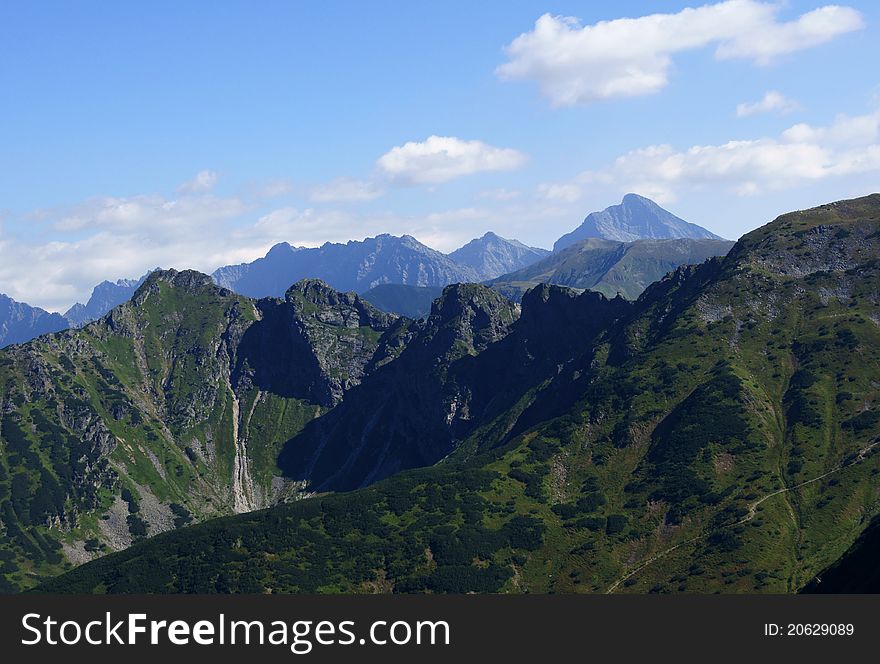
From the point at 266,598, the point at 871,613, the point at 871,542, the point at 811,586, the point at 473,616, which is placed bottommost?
the point at 811,586

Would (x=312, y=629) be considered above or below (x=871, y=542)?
above

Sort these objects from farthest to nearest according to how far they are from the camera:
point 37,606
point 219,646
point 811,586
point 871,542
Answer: point 811,586 → point 871,542 → point 37,606 → point 219,646

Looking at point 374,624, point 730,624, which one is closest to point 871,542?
point 730,624

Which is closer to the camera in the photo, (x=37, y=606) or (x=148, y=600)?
(x=148, y=600)

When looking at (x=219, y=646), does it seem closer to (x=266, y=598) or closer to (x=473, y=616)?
(x=266, y=598)

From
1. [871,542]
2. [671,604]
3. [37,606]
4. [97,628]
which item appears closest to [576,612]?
[671,604]

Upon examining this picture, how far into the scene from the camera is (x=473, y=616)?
92375mm

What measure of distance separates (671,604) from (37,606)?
7264 cm

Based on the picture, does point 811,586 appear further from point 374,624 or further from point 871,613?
point 374,624

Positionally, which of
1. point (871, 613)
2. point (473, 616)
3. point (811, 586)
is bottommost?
point (811, 586)

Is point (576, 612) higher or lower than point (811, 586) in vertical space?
higher

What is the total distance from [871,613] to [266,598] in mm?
70831

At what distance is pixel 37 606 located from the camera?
92188 mm

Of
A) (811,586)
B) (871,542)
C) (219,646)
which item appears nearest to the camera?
(219,646)
